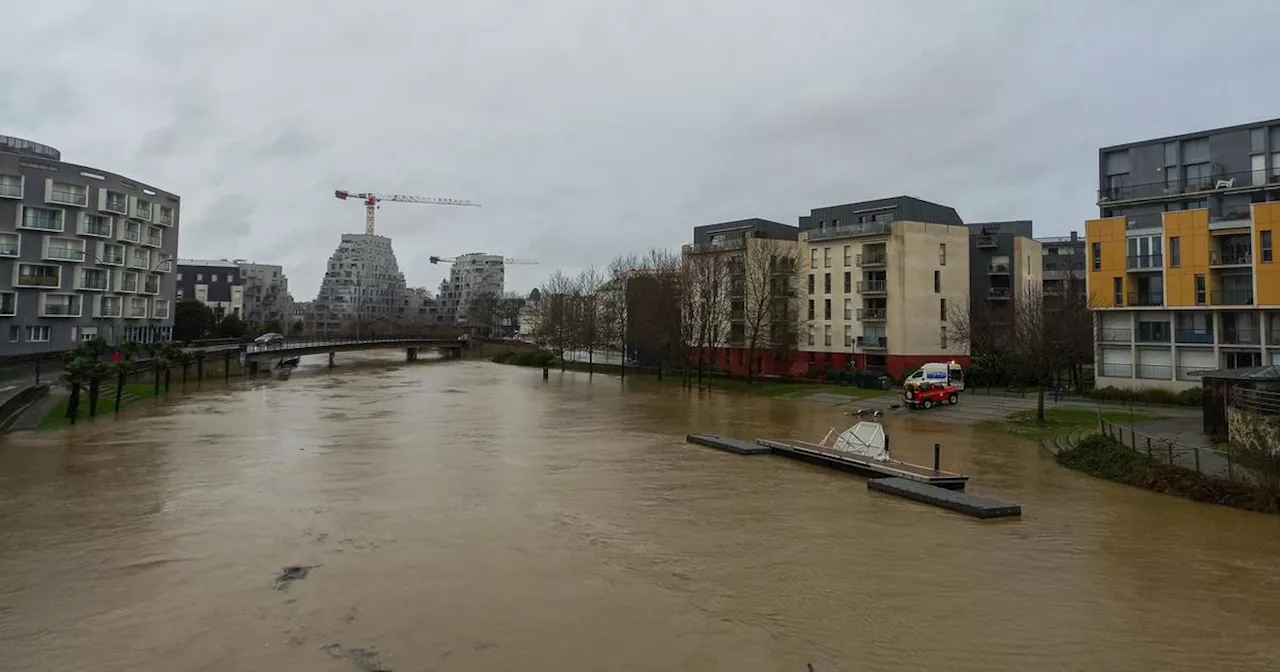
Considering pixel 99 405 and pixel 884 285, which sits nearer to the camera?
pixel 99 405

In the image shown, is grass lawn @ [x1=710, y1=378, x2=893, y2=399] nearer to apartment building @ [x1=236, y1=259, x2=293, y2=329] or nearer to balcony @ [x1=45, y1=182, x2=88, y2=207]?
balcony @ [x1=45, y1=182, x2=88, y2=207]

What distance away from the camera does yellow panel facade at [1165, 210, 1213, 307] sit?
139ft

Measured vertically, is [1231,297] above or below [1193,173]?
below

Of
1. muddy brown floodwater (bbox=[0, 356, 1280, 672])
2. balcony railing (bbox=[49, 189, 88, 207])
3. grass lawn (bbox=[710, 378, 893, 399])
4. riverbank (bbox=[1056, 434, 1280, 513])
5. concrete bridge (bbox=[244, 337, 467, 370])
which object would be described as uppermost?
balcony railing (bbox=[49, 189, 88, 207])

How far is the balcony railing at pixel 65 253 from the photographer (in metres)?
63.4

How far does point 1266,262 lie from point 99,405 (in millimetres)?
63306

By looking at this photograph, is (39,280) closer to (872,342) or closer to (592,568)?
(592,568)

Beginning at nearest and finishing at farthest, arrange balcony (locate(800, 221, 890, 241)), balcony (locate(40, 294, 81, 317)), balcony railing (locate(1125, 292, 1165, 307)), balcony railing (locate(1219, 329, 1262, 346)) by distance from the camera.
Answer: balcony railing (locate(1219, 329, 1262, 346)) < balcony railing (locate(1125, 292, 1165, 307)) < balcony (locate(800, 221, 890, 241)) < balcony (locate(40, 294, 81, 317))

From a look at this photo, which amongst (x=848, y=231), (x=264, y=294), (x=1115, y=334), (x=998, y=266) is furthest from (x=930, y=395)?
(x=264, y=294)

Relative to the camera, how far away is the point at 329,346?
294ft

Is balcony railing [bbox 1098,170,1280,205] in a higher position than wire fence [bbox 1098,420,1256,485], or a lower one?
higher

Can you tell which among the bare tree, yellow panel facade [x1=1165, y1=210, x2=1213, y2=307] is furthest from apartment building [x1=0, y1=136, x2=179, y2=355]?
yellow panel facade [x1=1165, y1=210, x2=1213, y2=307]

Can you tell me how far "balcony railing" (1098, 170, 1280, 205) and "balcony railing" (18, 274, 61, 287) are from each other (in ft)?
272

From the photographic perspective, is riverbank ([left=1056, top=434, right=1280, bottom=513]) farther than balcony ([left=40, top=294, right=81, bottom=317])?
No
